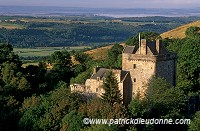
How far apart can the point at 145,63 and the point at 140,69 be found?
0.95 meters

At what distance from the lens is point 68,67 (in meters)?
71.6

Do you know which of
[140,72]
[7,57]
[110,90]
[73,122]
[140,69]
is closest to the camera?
[73,122]

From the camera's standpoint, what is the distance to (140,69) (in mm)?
46719

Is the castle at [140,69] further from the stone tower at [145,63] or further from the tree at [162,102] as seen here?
the tree at [162,102]

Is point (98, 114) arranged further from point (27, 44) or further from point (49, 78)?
point (27, 44)

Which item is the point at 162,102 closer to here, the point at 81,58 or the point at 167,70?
the point at 167,70

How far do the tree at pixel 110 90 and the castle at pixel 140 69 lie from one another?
5.05 ft

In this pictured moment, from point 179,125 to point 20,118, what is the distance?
18.5 m

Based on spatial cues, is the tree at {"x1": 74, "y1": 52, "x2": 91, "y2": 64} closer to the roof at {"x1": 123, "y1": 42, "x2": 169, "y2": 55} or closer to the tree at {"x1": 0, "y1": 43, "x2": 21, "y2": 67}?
the tree at {"x1": 0, "y1": 43, "x2": 21, "y2": 67}

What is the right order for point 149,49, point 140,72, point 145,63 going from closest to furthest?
point 145,63 < point 140,72 < point 149,49

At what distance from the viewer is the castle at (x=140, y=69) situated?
46156 millimetres

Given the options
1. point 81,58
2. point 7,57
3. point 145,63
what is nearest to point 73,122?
point 145,63

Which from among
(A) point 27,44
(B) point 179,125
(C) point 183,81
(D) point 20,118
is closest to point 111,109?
(B) point 179,125

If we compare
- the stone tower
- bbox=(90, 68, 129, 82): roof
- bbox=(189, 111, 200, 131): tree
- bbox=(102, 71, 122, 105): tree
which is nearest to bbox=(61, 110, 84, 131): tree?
bbox=(102, 71, 122, 105): tree
